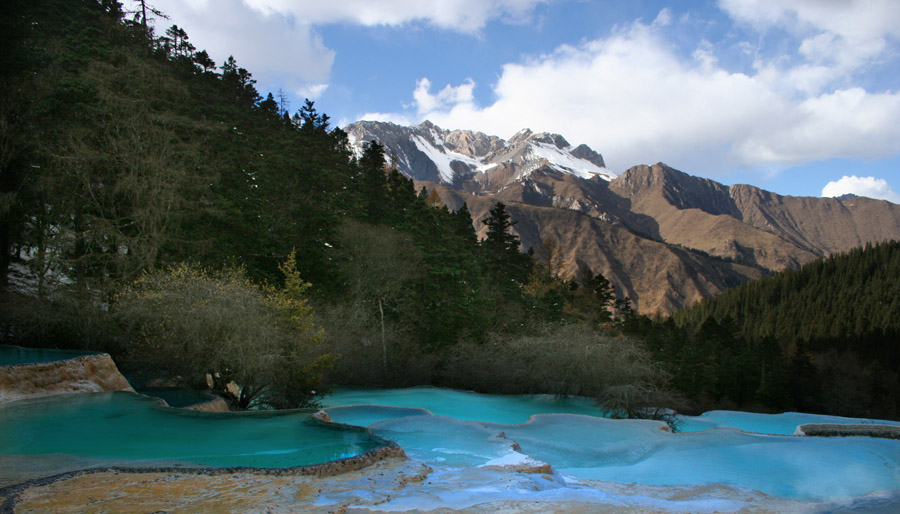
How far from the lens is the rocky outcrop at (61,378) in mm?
11289

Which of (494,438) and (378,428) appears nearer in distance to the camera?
(494,438)

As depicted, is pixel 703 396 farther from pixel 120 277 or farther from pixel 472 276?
pixel 120 277

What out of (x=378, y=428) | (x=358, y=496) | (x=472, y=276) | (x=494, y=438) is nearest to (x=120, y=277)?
(x=378, y=428)

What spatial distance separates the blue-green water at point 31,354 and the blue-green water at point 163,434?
11.0 feet

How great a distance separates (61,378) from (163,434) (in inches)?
176

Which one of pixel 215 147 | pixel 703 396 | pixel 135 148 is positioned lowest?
pixel 703 396

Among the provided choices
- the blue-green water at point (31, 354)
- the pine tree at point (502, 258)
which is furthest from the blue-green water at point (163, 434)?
the pine tree at point (502, 258)

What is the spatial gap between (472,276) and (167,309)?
21.9 metres

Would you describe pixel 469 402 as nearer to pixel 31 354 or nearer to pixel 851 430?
pixel 851 430

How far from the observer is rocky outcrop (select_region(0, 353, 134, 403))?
37.0ft

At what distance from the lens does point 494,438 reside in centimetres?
1086

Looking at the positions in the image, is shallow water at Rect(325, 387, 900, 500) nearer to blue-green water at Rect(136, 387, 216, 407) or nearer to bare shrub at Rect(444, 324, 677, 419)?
bare shrub at Rect(444, 324, 677, 419)

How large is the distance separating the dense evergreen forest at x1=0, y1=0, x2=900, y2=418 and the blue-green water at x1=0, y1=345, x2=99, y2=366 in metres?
0.55

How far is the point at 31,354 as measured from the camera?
14.9m
